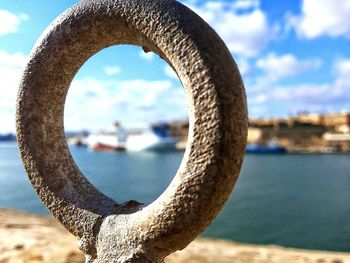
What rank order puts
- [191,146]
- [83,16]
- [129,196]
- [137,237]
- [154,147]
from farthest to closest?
[154,147]
[129,196]
[83,16]
[137,237]
[191,146]

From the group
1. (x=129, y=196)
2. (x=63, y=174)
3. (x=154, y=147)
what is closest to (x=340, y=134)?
(x=154, y=147)

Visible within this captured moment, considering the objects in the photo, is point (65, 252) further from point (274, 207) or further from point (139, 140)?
point (139, 140)

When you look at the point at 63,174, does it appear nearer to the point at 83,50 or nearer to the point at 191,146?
the point at 83,50

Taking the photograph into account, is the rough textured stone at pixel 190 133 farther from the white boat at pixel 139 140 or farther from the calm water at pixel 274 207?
the white boat at pixel 139 140

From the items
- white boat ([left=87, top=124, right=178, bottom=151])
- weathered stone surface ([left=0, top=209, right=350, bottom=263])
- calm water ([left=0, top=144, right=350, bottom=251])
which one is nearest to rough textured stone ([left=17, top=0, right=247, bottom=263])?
weathered stone surface ([left=0, top=209, right=350, bottom=263])

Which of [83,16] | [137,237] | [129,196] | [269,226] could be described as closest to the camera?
[137,237]

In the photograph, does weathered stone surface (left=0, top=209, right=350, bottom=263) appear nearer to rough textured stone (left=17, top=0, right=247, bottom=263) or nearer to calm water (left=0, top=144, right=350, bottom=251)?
rough textured stone (left=17, top=0, right=247, bottom=263)
